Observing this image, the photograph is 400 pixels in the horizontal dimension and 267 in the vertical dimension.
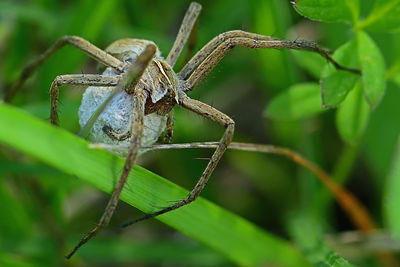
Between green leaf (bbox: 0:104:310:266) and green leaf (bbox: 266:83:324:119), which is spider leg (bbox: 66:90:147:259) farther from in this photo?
green leaf (bbox: 266:83:324:119)

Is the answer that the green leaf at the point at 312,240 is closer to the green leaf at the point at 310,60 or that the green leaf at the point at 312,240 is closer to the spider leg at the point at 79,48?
the green leaf at the point at 310,60

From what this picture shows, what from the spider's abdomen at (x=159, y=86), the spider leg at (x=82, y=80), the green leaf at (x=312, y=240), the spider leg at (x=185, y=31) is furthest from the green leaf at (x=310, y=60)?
the spider leg at (x=82, y=80)

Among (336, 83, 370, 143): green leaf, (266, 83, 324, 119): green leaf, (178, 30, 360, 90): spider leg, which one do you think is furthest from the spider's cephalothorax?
(336, 83, 370, 143): green leaf

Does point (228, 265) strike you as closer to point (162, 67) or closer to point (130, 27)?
point (162, 67)

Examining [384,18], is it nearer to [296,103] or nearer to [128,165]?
[296,103]

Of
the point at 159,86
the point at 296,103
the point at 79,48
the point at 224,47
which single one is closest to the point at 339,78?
the point at 296,103
